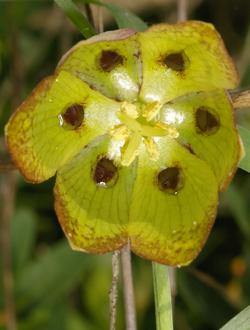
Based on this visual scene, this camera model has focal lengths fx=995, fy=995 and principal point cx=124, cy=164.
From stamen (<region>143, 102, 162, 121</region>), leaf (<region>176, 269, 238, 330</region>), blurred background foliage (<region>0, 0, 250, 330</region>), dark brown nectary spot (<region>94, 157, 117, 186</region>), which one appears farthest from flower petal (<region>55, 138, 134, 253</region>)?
A: leaf (<region>176, 269, 238, 330</region>)

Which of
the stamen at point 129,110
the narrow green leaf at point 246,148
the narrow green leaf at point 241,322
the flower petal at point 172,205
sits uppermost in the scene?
the stamen at point 129,110

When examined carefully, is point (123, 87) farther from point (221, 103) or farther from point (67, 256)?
point (67, 256)

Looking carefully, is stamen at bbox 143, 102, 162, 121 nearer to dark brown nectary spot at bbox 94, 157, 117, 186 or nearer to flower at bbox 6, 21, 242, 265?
flower at bbox 6, 21, 242, 265

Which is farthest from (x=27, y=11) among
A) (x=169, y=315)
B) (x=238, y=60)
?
(x=169, y=315)

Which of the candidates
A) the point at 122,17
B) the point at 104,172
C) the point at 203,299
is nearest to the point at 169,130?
the point at 104,172

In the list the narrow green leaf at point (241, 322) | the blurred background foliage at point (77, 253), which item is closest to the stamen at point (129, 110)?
the narrow green leaf at point (241, 322)

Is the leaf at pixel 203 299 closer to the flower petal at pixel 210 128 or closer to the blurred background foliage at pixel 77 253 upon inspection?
the blurred background foliage at pixel 77 253

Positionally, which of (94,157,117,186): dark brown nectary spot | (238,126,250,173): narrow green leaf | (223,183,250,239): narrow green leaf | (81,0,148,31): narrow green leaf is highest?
(81,0,148,31): narrow green leaf
